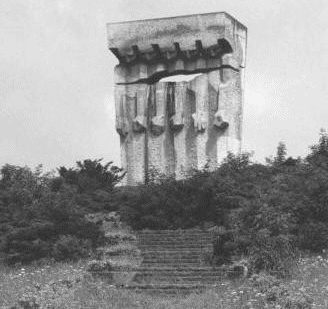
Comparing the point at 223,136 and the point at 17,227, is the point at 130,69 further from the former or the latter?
the point at 17,227

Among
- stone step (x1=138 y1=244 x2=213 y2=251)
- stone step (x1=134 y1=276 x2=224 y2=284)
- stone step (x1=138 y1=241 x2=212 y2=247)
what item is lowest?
stone step (x1=134 y1=276 x2=224 y2=284)

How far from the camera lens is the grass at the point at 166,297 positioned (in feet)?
40.3

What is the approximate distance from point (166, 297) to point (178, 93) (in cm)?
1179

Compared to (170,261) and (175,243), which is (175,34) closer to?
(175,243)

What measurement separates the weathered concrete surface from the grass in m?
9.38

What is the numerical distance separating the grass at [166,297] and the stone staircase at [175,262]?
0.39m

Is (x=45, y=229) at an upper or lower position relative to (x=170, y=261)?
upper

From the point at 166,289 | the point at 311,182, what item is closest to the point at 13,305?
the point at 166,289

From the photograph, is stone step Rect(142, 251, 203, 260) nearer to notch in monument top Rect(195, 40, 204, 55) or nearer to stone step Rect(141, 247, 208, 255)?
stone step Rect(141, 247, 208, 255)

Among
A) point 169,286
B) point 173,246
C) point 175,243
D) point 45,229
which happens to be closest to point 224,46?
point 175,243

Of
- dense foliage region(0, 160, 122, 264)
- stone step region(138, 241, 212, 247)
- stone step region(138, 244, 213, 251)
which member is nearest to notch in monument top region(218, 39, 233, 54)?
dense foliage region(0, 160, 122, 264)

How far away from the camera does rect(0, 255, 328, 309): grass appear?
1227 cm

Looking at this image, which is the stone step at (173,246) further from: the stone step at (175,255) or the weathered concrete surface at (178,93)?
the weathered concrete surface at (178,93)

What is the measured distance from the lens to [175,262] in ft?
54.0
